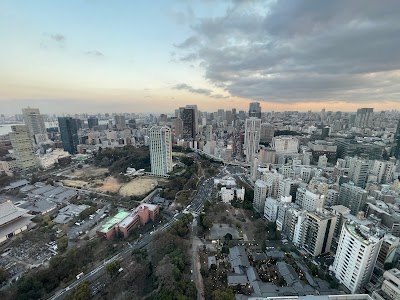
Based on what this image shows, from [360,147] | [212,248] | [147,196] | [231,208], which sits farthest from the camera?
[360,147]

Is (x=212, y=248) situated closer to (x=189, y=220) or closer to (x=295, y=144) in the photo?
(x=189, y=220)

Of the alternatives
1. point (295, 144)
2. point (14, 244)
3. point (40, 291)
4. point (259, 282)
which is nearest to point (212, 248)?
point (259, 282)

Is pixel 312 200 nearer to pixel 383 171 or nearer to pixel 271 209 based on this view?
pixel 271 209

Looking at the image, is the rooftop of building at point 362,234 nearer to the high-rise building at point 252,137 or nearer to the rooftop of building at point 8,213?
the high-rise building at point 252,137

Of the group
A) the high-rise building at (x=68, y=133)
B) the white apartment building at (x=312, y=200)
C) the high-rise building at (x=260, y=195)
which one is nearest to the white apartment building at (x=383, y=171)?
the white apartment building at (x=312, y=200)

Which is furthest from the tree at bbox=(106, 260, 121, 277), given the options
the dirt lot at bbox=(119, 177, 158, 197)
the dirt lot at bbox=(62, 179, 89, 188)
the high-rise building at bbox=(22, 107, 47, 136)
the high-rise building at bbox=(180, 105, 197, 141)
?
the high-rise building at bbox=(22, 107, 47, 136)

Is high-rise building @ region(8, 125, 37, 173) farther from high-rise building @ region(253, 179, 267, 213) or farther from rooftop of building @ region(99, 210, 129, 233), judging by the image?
high-rise building @ region(253, 179, 267, 213)

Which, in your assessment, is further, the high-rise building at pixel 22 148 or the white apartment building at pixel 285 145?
the white apartment building at pixel 285 145
